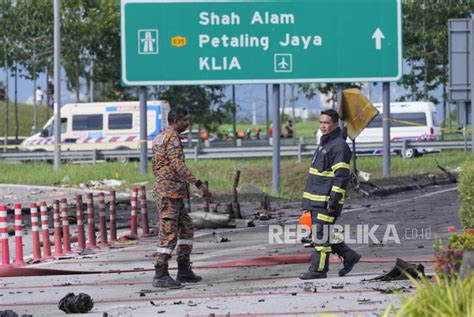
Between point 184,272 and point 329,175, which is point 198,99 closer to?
point 184,272

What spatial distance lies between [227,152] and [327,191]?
30.5 m

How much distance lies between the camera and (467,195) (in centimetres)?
1531

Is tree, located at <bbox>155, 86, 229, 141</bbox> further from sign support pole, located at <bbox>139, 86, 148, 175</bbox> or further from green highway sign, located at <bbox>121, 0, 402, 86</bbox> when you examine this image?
green highway sign, located at <bbox>121, 0, 402, 86</bbox>

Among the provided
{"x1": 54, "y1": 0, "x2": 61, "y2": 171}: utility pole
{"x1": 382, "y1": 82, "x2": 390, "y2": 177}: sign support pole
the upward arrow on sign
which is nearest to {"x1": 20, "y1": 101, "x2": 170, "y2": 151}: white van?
{"x1": 54, "y1": 0, "x2": 61, "y2": 171}: utility pole

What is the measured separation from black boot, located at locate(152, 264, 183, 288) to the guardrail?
96.0ft

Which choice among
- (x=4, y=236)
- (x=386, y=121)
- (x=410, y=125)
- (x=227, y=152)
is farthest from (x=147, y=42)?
(x=410, y=125)

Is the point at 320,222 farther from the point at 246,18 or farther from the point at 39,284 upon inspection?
the point at 246,18

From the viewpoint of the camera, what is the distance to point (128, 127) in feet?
170

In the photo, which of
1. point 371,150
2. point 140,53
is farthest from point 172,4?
point 371,150

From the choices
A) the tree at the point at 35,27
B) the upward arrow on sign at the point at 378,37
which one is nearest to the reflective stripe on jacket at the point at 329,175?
the upward arrow on sign at the point at 378,37

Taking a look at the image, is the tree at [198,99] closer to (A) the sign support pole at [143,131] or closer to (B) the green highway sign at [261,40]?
(A) the sign support pole at [143,131]

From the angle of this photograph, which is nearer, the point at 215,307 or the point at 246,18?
the point at 215,307

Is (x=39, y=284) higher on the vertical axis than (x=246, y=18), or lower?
lower

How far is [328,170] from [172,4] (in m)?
19.5
